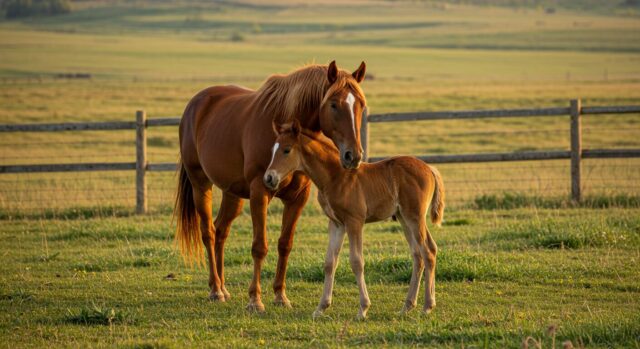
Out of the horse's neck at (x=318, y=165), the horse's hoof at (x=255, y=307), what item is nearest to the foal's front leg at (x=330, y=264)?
the horse's neck at (x=318, y=165)

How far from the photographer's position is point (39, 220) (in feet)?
43.2

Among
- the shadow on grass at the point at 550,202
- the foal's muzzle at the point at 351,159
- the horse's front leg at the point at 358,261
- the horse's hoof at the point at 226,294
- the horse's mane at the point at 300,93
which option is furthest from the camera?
the shadow on grass at the point at 550,202

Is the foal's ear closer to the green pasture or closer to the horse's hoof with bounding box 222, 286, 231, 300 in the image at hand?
the green pasture

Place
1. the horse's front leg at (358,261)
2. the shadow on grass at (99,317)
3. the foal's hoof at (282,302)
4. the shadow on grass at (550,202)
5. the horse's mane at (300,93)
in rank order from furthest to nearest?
the shadow on grass at (550,202) → the foal's hoof at (282,302) → the horse's mane at (300,93) → the horse's front leg at (358,261) → the shadow on grass at (99,317)

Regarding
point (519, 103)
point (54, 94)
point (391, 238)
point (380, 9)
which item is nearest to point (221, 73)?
point (54, 94)

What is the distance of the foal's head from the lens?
6906mm

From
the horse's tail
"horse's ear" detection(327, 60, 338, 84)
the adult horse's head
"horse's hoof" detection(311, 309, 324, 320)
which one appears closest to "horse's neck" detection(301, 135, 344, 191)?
the adult horse's head

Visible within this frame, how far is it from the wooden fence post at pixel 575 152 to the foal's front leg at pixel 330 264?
7099 mm

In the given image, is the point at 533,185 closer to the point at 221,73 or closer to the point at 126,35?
the point at 221,73

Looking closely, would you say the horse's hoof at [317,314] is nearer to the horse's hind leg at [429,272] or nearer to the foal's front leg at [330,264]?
the foal's front leg at [330,264]

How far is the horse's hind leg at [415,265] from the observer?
7.32m

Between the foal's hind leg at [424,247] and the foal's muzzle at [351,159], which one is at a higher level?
the foal's muzzle at [351,159]

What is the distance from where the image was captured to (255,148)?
775 cm

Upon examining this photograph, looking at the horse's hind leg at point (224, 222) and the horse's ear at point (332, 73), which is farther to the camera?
the horse's hind leg at point (224, 222)
